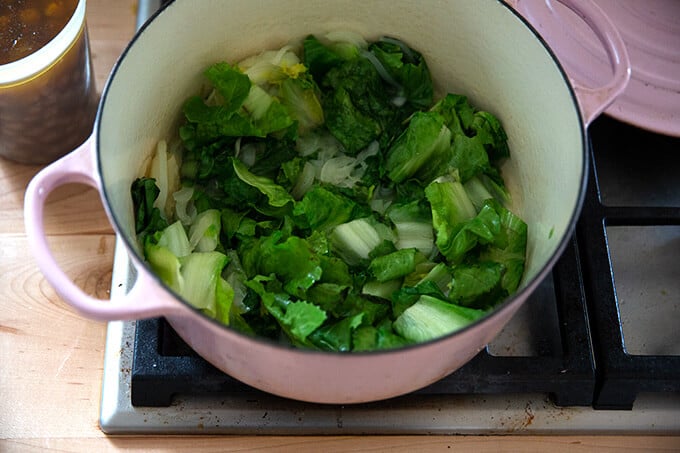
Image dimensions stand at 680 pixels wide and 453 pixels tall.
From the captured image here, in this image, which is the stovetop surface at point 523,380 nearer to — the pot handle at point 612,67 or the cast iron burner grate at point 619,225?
the cast iron burner grate at point 619,225

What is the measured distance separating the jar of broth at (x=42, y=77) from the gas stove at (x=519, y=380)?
7.4 inches

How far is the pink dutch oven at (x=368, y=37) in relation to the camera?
2.19 feet

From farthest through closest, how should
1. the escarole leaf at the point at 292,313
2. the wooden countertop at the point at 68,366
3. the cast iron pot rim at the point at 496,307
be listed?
1. the wooden countertop at the point at 68,366
2. the escarole leaf at the point at 292,313
3. the cast iron pot rim at the point at 496,307

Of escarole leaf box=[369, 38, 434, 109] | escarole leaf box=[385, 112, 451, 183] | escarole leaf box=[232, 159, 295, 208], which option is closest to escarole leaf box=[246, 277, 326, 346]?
escarole leaf box=[232, 159, 295, 208]

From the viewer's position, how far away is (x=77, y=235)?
3.32 ft

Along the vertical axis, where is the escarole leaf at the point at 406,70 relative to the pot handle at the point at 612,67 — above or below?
below

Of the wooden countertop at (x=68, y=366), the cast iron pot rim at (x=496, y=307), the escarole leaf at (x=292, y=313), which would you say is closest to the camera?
the cast iron pot rim at (x=496, y=307)

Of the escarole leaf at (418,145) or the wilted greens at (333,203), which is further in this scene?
the escarole leaf at (418,145)

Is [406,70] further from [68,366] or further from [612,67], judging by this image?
[68,366]

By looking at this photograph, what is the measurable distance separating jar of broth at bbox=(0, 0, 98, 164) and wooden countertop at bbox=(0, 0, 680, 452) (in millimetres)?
51

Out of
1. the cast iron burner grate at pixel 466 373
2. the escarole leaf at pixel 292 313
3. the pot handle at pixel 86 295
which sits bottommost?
the cast iron burner grate at pixel 466 373

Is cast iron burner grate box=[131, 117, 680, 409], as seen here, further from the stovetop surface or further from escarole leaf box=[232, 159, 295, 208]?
escarole leaf box=[232, 159, 295, 208]

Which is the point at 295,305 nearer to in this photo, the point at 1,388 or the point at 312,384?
the point at 312,384

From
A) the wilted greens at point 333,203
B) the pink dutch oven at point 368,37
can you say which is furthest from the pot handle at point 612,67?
the wilted greens at point 333,203
